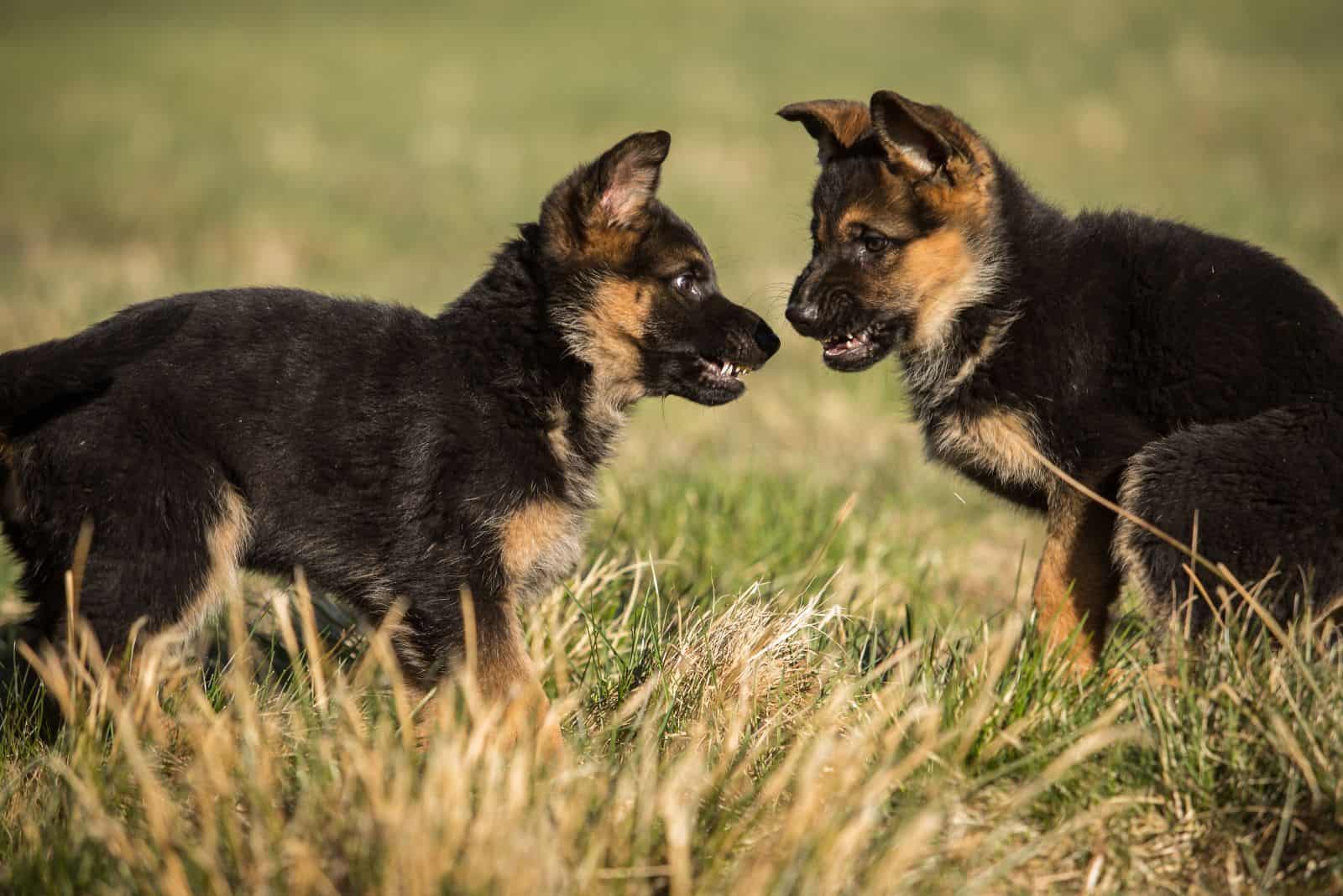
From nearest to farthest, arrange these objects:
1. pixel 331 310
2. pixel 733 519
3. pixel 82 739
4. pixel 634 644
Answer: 1. pixel 82 739
2. pixel 634 644
3. pixel 331 310
4. pixel 733 519

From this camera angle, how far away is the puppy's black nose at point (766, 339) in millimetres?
5090

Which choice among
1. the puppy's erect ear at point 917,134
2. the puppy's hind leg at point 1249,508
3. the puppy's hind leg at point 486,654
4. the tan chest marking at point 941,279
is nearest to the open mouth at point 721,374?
the tan chest marking at point 941,279

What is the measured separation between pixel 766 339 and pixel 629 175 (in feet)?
2.53

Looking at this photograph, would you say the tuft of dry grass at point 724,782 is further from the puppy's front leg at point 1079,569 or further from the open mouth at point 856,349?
the open mouth at point 856,349

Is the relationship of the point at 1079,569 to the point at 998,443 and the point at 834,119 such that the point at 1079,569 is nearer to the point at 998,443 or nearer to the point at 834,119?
the point at 998,443

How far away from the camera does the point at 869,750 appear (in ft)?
11.7

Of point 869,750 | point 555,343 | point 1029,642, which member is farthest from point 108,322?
point 1029,642

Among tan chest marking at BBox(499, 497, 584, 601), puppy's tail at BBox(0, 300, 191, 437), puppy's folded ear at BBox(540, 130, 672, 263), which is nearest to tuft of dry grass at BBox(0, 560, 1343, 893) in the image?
tan chest marking at BBox(499, 497, 584, 601)

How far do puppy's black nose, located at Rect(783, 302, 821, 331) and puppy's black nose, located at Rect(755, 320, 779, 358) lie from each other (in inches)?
3.5

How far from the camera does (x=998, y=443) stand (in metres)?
4.81

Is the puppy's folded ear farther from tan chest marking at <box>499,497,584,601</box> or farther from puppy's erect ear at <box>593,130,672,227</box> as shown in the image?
tan chest marking at <box>499,497,584,601</box>

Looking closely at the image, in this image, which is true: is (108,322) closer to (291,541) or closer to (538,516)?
(291,541)

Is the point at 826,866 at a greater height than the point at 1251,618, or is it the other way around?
the point at 1251,618

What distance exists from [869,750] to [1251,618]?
1.38 metres
